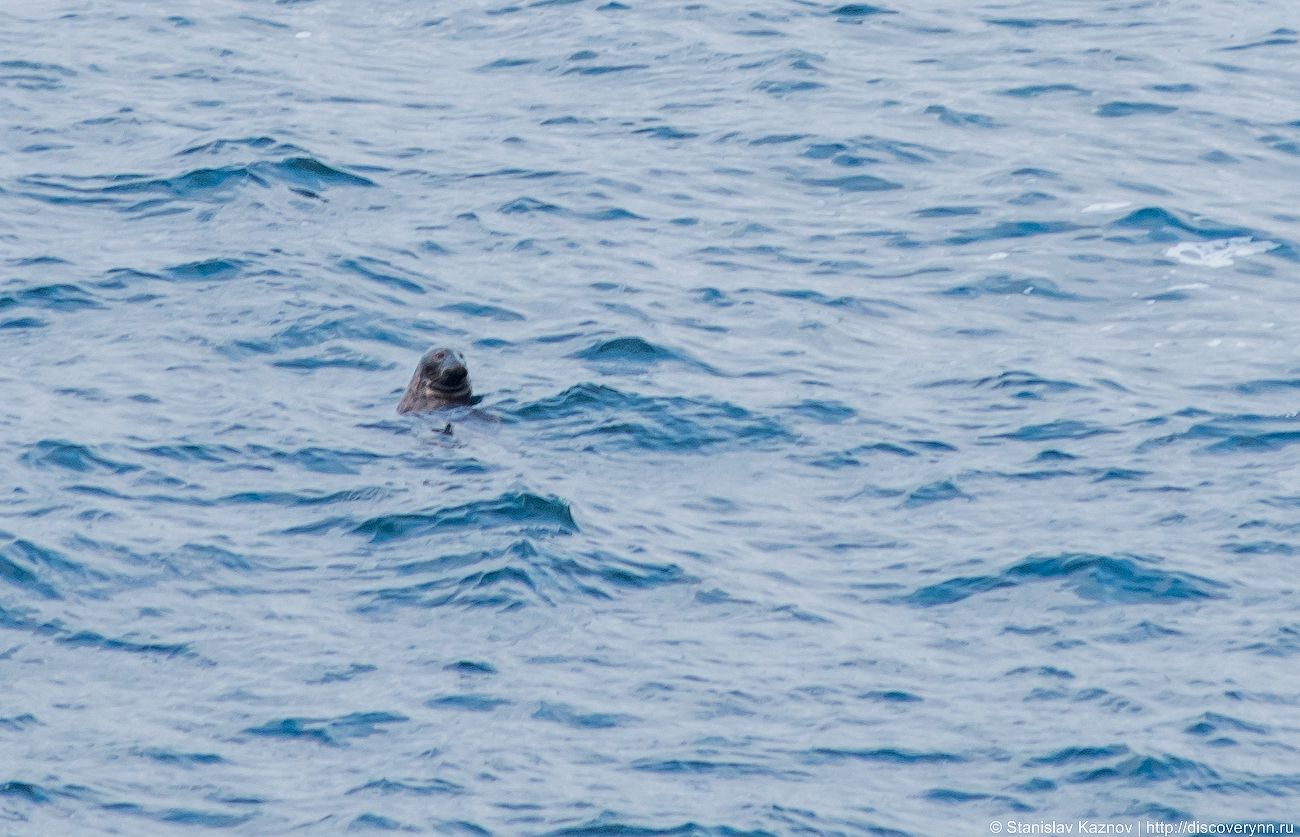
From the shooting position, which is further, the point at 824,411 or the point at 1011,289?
the point at 1011,289

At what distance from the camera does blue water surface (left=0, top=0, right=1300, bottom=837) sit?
1055 centimetres

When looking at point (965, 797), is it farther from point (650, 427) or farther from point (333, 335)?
point (333, 335)

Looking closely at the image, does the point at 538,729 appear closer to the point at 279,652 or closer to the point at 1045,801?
the point at 279,652

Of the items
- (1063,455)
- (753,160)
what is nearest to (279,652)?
(1063,455)

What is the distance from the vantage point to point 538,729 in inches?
421

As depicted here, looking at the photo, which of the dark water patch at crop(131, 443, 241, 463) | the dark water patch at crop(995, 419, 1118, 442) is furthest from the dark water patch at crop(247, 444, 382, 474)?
the dark water patch at crop(995, 419, 1118, 442)

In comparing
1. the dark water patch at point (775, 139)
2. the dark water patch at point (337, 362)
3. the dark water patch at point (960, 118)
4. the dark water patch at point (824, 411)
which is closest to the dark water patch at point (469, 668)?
the dark water patch at point (824, 411)

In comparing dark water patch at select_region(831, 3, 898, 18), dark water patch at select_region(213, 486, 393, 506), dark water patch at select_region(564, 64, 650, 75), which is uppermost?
dark water patch at select_region(831, 3, 898, 18)

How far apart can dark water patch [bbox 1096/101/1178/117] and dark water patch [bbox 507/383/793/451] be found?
30.4 ft

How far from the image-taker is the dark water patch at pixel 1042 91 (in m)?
23.3

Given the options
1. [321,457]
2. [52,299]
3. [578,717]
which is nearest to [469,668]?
[578,717]

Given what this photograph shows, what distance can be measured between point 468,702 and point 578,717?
24.4 inches

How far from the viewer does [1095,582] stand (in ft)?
41.5

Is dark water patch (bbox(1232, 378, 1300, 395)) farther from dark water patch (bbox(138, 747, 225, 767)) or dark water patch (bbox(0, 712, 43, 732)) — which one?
dark water patch (bbox(0, 712, 43, 732))
